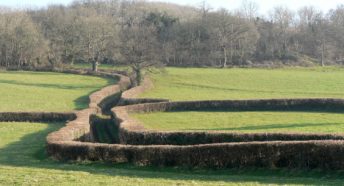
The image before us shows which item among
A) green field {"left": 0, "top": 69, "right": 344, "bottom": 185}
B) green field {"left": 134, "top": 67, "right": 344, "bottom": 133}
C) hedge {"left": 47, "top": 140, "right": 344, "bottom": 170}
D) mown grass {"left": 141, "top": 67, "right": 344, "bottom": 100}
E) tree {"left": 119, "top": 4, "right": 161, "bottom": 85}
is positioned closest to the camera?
green field {"left": 0, "top": 69, "right": 344, "bottom": 185}

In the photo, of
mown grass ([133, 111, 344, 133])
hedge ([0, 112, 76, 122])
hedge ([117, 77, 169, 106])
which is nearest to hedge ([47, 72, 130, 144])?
hedge ([0, 112, 76, 122])

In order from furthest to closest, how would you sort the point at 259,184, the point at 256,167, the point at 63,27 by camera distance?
the point at 63,27 → the point at 256,167 → the point at 259,184

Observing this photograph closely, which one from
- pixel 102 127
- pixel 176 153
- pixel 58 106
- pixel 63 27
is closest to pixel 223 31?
pixel 63 27

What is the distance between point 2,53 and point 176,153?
75.7 metres

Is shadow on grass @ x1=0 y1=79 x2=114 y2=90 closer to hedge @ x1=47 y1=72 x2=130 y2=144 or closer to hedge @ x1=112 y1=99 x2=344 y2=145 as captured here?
hedge @ x1=47 y1=72 x2=130 y2=144

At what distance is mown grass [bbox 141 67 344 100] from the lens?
5456cm

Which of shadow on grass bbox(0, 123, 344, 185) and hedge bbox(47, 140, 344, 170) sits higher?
hedge bbox(47, 140, 344, 170)

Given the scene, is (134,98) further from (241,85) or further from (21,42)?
(21,42)

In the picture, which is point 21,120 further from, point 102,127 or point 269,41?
point 269,41

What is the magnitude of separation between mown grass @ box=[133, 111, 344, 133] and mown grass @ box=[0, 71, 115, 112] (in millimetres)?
10748

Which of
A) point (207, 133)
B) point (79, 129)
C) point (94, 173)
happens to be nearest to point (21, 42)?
point (79, 129)

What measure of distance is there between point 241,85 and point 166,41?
40975mm

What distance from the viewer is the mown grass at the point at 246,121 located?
31.3m

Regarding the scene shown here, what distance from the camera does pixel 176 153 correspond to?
20.7 meters
